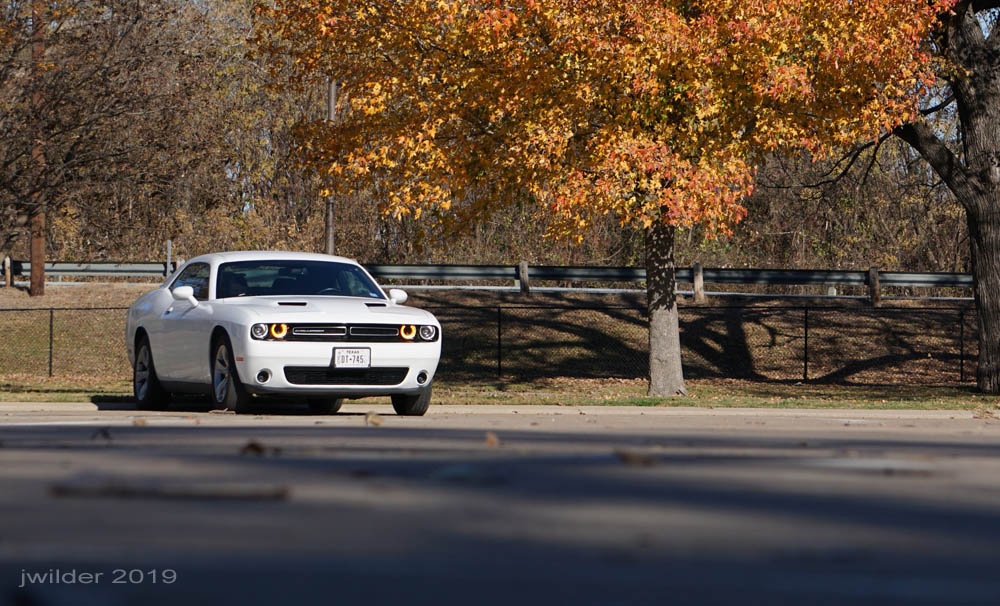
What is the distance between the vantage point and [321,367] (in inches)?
430

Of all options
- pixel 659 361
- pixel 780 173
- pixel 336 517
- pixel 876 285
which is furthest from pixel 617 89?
pixel 780 173

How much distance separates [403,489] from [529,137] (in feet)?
38.8

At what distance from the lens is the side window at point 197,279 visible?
486 inches

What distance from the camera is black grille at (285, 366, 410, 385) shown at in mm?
10891

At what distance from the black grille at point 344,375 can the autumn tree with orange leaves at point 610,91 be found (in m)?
5.51

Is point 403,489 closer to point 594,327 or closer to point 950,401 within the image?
point 950,401

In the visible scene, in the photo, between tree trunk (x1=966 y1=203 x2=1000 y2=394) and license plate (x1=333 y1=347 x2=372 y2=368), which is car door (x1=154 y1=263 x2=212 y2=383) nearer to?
license plate (x1=333 y1=347 x2=372 y2=368)

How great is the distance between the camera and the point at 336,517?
4223mm

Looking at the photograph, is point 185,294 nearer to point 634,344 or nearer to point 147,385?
point 147,385

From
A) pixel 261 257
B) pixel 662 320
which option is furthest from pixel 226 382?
pixel 662 320

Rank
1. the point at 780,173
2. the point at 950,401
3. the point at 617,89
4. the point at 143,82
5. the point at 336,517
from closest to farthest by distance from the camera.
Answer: the point at 336,517
the point at 143,82
the point at 617,89
the point at 950,401
the point at 780,173

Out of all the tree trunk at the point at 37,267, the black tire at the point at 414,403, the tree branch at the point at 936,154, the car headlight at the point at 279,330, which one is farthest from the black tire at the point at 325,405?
the tree trunk at the point at 37,267

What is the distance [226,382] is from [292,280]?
4.73ft

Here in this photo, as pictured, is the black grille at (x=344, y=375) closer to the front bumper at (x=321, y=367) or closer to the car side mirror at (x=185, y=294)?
the front bumper at (x=321, y=367)
